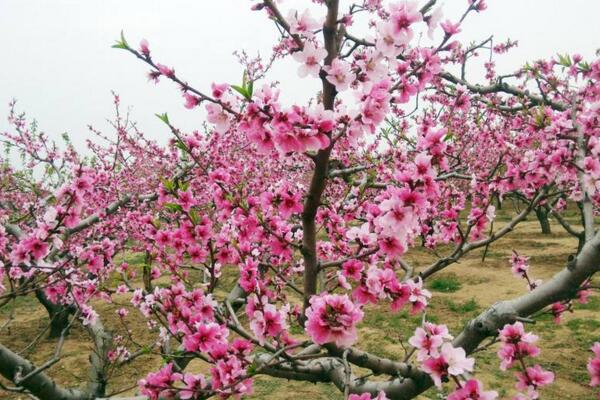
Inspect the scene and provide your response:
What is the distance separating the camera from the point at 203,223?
8.44 feet

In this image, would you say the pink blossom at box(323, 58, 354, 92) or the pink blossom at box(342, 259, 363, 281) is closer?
the pink blossom at box(323, 58, 354, 92)

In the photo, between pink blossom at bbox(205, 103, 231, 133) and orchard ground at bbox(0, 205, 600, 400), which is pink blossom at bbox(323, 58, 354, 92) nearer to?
pink blossom at bbox(205, 103, 231, 133)

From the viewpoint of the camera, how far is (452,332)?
7.23 meters

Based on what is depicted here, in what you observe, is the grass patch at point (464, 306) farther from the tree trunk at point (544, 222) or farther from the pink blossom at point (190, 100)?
the tree trunk at point (544, 222)

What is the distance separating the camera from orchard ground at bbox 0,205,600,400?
18.8ft

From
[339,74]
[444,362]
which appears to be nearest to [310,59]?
[339,74]

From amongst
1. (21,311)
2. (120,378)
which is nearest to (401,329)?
(120,378)

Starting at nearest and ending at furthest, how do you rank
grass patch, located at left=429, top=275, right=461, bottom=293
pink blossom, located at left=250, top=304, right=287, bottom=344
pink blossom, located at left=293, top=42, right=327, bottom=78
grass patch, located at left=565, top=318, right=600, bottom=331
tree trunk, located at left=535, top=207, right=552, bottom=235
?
pink blossom, located at left=293, top=42, right=327, bottom=78 → pink blossom, located at left=250, top=304, right=287, bottom=344 → grass patch, located at left=565, top=318, right=600, bottom=331 → grass patch, located at left=429, top=275, right=461, bottom=293 → tree trunk, located at left=535, top=207, right=552, bottom=235

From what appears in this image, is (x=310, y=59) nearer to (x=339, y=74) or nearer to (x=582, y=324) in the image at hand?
(x=339, y=74)

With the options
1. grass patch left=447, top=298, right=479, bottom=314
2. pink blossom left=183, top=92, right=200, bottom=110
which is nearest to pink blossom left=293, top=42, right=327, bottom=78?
pink blossom left=183, top=92, right=200, bottom=110

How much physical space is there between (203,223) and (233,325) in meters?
0.64

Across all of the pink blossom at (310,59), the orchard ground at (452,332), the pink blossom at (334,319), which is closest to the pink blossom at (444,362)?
the pink blossom at (334,319)

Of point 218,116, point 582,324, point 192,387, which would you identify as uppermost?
point 218,116

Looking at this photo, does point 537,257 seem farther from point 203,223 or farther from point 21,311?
point 21,311
